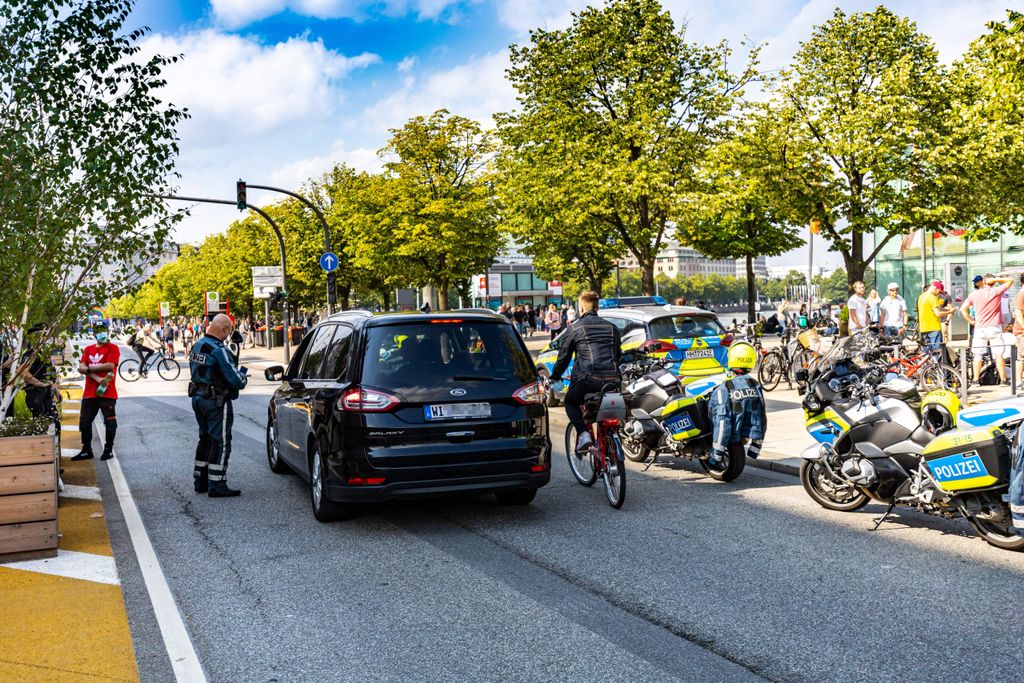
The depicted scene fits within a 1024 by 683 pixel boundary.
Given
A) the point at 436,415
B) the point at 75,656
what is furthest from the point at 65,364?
the point at 75,656

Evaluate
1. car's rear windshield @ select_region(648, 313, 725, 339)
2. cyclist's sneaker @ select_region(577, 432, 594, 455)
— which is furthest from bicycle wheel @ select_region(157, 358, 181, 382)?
cyclist's sneaker @ select_region(577, 432, 594, 455)

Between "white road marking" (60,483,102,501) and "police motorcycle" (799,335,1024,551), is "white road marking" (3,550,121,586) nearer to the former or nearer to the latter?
"white road marking" (60,483,102,501)

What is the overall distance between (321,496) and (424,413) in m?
1.12

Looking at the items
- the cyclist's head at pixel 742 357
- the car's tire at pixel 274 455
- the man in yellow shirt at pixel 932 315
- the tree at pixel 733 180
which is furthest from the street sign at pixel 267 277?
the cyclist's head at pixel 742 357

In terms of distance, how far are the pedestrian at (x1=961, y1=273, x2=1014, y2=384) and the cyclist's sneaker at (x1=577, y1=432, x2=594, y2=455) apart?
30.5 feet

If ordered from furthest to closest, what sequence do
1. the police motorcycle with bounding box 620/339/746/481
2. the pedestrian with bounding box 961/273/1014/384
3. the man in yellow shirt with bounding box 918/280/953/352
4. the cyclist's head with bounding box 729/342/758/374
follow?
1. the man in yellow shirt with bounding box 918/280/953/352
2. the pedestrian with bounding box 961/273/1014/384
3. the police motorcycle with bounding box 620/339/746/481
4. the cyclist's head with bounding box 729/342/758/374

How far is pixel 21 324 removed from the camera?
7.45 metres

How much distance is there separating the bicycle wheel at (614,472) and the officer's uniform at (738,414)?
1.28 meters

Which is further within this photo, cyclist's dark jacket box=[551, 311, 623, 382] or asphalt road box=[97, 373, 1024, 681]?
cyclist's dark jacket box=[551, 311, 623, 382]

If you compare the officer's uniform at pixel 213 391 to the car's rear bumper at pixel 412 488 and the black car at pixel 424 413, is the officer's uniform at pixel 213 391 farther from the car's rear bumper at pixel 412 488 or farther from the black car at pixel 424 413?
the car's rear bumper at pixel 412 488

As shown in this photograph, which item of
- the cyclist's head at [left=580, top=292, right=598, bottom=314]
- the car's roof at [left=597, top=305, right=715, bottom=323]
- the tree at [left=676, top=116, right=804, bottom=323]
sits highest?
the tree at [left=676, top=116, right=804, bottom=323]

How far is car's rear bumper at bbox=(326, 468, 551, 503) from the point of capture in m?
6.89

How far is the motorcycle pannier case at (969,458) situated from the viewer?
5891 millimetres

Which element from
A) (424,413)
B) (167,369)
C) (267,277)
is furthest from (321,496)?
(267,277)
